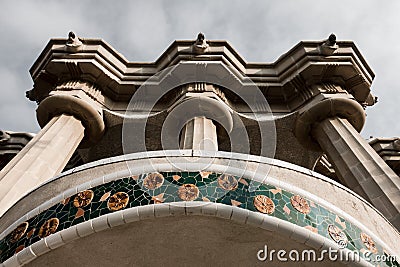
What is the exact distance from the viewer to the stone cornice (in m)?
15.7

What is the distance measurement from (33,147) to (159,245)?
7163 mm

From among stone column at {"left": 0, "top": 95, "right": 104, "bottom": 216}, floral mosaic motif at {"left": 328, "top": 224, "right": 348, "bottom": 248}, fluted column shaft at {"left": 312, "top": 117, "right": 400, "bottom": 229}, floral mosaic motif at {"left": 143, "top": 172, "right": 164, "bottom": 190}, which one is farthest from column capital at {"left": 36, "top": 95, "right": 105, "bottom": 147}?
floral mosaic motif at {"left": 328, "top": 224, "right": 348, "bottom": 248}

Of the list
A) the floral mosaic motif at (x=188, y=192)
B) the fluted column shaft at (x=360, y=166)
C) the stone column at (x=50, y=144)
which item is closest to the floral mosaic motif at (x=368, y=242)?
the floral mosaic motif at (x=188, y=192)

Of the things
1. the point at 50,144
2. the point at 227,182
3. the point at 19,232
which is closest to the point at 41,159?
the point at 50,144

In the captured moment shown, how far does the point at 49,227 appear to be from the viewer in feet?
20.5

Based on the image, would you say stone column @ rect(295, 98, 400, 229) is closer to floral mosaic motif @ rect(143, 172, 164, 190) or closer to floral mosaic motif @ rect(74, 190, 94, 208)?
floral mosaic motif @ rect(143, 172, 164, 190)

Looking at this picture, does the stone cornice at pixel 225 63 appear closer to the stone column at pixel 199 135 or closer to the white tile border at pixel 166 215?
the stone column at pixel 199 135

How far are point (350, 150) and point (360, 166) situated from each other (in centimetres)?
88

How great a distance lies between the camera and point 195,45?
15.8 m

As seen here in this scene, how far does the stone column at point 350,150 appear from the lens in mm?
10648

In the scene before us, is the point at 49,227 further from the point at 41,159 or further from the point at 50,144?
the point at 50,144

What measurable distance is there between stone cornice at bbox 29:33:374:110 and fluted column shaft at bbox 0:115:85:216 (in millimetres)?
2160

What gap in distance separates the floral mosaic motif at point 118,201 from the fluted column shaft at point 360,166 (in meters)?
6.00

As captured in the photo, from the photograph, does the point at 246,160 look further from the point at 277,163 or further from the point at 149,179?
the point at 149,179
